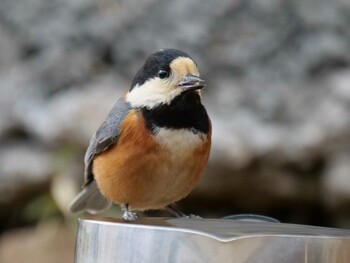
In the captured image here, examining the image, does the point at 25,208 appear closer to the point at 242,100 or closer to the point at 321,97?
the point at 242,100

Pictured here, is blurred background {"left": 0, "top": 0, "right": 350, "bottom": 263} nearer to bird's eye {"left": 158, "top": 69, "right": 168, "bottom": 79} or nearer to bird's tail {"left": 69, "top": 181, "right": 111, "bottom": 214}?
bird's tail {"left": 69, "top": 181, "right": 111, "bottom": 214}

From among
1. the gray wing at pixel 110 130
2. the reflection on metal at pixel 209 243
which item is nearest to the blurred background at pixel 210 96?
the gray wing at pixel 110 130

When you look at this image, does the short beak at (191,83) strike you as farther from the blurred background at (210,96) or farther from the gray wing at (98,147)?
the blurred background at (210,96)

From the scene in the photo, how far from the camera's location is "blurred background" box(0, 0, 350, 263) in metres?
4.84

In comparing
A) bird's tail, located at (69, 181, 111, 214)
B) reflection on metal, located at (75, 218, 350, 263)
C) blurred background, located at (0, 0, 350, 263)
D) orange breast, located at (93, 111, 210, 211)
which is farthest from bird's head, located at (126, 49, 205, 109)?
blurred background, located at (0, 0, 350, 263)

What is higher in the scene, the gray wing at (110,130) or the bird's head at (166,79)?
the bird's head at (166,79)

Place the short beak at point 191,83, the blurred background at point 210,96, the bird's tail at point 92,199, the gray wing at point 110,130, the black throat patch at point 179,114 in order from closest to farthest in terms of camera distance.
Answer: the short beak at point 191,83, the black throat patch at point 179,114, the gray wing at point 110,130, the bird's tail at point 92,199, the blurred background at point 210,96

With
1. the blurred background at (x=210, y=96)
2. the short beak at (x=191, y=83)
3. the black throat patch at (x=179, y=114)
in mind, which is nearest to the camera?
the short beak at (x=191, y=83)

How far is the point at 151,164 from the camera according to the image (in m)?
2.98

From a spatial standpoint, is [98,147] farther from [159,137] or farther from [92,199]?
[92,199]

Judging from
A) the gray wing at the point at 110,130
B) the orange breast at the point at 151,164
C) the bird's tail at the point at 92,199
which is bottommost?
the bird's tail at the point at 92,199

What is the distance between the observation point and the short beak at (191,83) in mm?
2820

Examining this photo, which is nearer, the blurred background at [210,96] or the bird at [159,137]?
the bird at [159,137]

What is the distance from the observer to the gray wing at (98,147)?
10.4 feet
